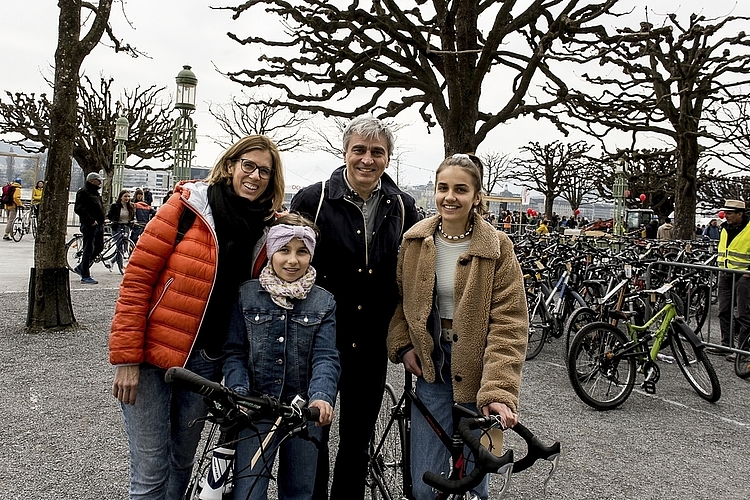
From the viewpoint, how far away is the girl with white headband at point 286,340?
226 cm

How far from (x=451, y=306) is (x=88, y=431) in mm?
2951

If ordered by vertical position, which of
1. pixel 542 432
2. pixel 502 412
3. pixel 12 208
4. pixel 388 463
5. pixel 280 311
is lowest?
pixel 542 432

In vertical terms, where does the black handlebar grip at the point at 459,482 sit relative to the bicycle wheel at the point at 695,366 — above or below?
above

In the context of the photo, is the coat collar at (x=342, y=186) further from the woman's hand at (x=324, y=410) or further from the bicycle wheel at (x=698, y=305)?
the bicycle wheel at (x=698, y=305)

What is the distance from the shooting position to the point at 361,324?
261 cm

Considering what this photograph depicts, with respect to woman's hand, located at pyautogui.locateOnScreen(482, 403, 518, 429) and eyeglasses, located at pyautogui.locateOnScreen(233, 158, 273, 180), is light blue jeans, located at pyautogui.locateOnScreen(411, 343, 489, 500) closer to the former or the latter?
woman's hand, located at pyautogui.locateOnScreen(482, 403, 518, 429)


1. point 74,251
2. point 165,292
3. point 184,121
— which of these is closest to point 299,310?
point 165,292

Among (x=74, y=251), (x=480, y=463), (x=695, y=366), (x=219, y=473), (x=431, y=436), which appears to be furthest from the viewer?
(x=74, y=251)

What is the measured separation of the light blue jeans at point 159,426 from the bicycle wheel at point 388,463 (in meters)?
0.88

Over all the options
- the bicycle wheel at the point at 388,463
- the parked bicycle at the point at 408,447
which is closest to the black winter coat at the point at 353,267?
the parked bicycle at the point at 408,447

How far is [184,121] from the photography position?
10289 mm

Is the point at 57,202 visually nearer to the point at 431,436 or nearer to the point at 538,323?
the point at 431,436

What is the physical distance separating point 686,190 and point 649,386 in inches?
435

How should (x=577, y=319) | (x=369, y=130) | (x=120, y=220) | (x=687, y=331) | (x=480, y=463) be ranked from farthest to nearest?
(x=120, y=220) → (x=577, y=319) → (x=687, y=331) → (x=369, y=130) → (x=480, y=463)
